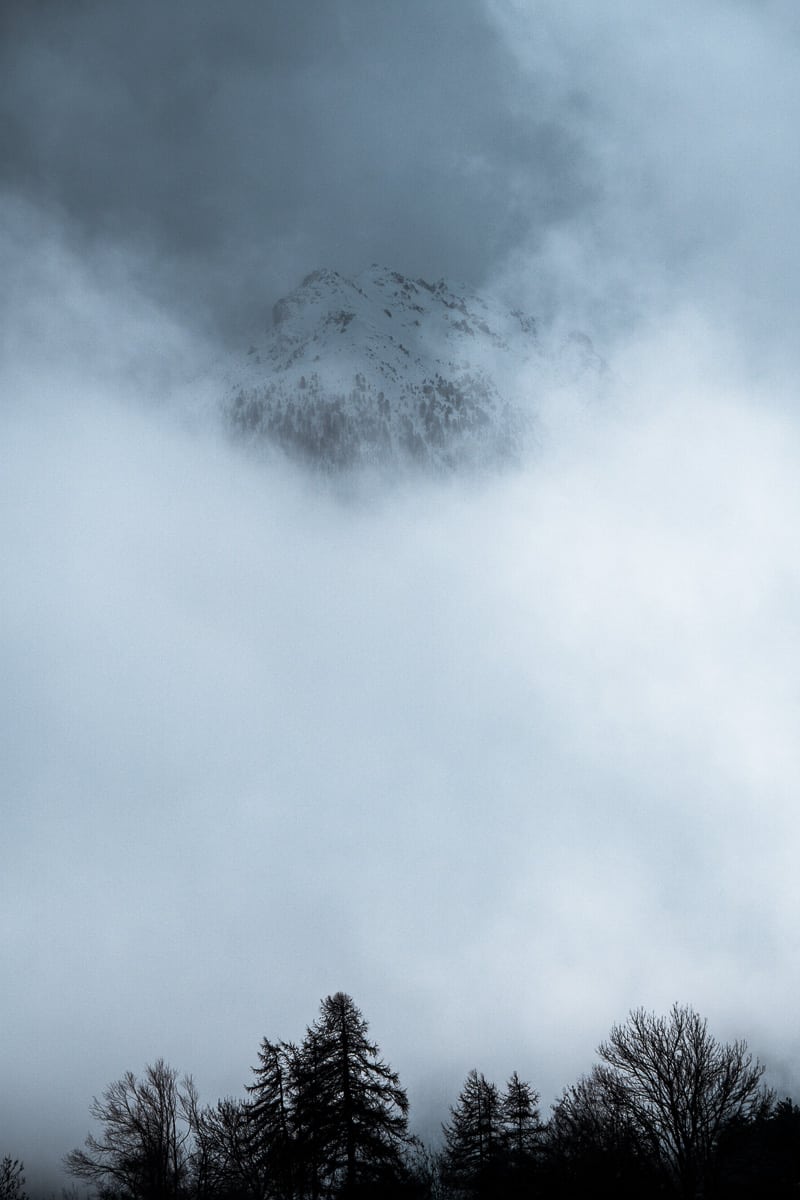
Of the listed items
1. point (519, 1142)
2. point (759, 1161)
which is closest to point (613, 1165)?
point (759, 1161)

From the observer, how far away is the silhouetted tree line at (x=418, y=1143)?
36.2m

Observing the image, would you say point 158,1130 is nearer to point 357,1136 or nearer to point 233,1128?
point 233,1128

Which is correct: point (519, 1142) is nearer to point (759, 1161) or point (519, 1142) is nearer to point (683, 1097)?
point (759, 1161)

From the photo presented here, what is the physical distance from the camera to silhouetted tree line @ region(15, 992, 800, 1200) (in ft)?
119

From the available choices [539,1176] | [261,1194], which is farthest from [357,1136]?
[539,1176]

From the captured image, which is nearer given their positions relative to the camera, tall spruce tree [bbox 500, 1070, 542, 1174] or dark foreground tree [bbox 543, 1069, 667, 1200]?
dark foreground tree [bbox 543, 1069, 667, 1200]

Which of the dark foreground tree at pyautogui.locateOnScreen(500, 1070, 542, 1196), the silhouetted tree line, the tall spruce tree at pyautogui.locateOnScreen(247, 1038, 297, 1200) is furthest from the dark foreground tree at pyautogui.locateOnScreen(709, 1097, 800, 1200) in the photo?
the tall spruce tree at pyautogui.locateOnScreen(247, 1038, 297, 1200)

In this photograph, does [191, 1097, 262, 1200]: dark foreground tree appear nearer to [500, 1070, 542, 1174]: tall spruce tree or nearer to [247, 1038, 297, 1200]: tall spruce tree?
[247, 1038, 297, 1200]: tall spruce tree

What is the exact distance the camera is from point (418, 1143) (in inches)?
1810

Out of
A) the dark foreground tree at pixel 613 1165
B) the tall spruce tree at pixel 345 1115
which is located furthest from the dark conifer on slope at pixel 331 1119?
the dark foreground tree at pixel 613 1165

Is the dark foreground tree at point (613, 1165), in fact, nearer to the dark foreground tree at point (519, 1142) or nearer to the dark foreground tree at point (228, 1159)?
the dark foreground tree at point (519, 1142)

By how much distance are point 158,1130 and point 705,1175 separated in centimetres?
2814

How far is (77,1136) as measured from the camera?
160 meters

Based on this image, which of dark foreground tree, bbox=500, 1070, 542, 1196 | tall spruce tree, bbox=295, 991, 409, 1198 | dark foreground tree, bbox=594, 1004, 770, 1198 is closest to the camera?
dark foreground tree, bbox=594, 1004, 770, 1198
